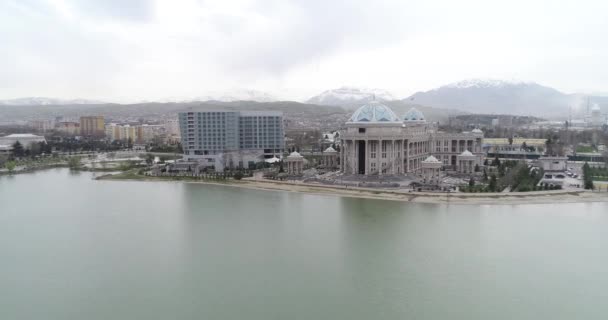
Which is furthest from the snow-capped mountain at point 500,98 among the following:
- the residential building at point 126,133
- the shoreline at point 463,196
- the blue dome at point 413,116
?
the shoreline at point 463,196

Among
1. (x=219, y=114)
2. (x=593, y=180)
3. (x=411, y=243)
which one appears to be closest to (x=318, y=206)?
(x=411, y=243)

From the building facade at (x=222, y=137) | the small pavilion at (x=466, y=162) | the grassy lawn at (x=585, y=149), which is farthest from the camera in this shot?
the grassy lawn at (x=585, y=149)

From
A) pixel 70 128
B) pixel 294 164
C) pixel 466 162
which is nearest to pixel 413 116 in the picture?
pixel 466 162

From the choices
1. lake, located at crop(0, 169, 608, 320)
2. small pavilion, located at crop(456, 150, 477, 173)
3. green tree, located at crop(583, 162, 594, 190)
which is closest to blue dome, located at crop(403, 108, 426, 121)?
small pavilion, located at crop(456, 150, 477, 173)

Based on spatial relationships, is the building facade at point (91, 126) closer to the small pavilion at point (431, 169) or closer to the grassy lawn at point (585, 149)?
the small pavilion at point (431, 169)

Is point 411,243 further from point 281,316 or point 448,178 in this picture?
point 448,178

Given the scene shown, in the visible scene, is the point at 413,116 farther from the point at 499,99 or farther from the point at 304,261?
the point at 499,99

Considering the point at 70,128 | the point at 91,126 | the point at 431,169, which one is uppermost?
the point at 91,126
